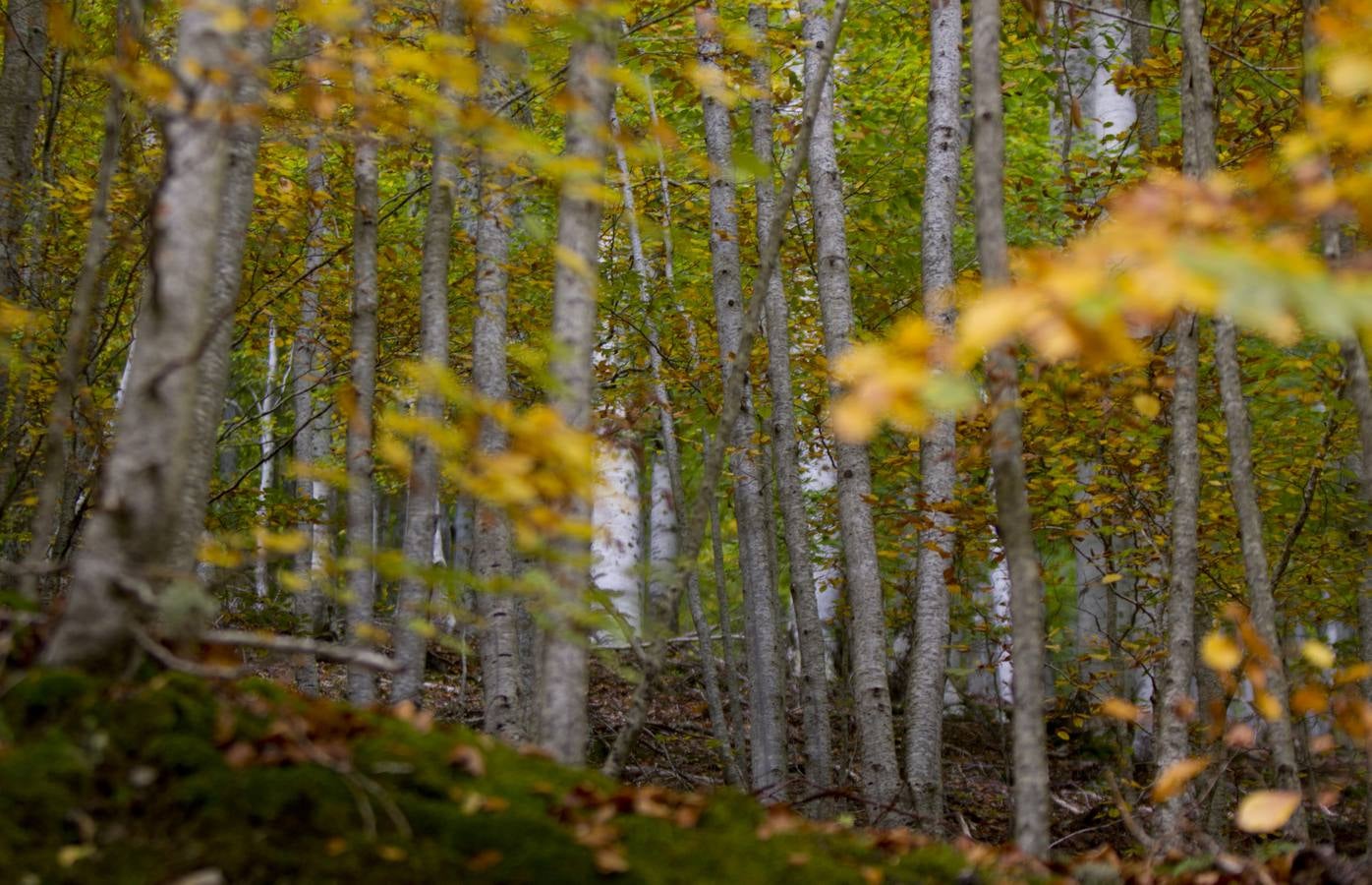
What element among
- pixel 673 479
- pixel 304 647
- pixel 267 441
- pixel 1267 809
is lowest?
pixel 1267 809

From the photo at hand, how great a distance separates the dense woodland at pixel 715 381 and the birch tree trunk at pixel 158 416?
0.01 meters

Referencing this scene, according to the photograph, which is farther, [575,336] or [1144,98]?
[1144,98]

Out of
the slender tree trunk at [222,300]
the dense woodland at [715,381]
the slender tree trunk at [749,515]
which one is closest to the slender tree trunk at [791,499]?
the dense woodland at [715,381]

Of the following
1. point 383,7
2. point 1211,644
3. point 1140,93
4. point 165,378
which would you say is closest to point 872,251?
point 1140,93

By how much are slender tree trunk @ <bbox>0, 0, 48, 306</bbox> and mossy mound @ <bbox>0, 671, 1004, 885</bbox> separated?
18.9ft

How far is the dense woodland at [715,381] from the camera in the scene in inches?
91.0

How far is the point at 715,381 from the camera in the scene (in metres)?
9.66

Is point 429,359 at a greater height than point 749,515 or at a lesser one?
greater

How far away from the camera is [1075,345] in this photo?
5.46 feet

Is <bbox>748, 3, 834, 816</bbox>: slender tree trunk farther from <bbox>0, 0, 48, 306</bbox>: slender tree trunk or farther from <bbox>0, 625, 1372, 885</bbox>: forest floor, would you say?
<bbox>0, 0, 48, 306</bbox>: slender tree trunk

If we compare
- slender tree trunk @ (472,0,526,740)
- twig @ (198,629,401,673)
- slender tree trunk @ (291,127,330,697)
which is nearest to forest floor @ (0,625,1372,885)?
twig @ (198,629,401,673)

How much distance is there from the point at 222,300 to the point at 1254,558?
3841mm

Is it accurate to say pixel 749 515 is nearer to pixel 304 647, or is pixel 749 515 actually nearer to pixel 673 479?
pixel 673 479

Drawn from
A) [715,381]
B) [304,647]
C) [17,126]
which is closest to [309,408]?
[17,126]
